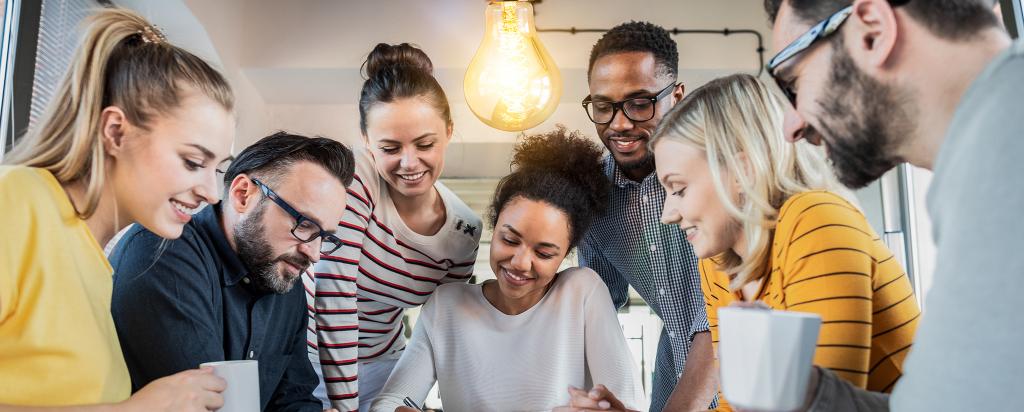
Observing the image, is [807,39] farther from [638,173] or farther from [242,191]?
[638,173]

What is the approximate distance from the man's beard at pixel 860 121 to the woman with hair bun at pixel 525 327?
100 cm

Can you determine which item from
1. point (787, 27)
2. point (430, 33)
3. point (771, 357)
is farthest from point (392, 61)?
point (430, 33)

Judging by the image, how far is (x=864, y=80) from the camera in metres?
0.80

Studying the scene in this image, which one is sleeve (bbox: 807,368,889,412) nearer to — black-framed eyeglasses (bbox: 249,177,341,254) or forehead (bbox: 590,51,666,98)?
black-framed eyeglasses (bbox: 249,177,341,254)

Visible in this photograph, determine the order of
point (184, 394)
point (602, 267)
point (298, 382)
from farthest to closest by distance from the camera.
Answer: point (602, 267)
point (298, 382)
point (184, 394)

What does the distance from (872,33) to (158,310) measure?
1.10 meters

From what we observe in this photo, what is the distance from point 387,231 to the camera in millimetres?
1941

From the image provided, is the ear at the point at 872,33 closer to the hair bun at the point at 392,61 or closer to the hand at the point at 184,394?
the hand at the point at 184,394

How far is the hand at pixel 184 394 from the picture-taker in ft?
3.11

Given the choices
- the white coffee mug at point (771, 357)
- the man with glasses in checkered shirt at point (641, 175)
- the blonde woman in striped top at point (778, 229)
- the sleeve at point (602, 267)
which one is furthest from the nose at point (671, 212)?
the sleeve at point (602, 267)

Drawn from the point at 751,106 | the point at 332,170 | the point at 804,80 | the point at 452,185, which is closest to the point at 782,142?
the point at 751,106

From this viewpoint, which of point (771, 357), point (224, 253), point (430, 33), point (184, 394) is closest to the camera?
point (771, 357)

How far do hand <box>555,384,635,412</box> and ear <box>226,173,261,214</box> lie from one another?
698 mm

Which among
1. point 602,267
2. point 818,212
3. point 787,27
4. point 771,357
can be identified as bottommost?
point 602,267
